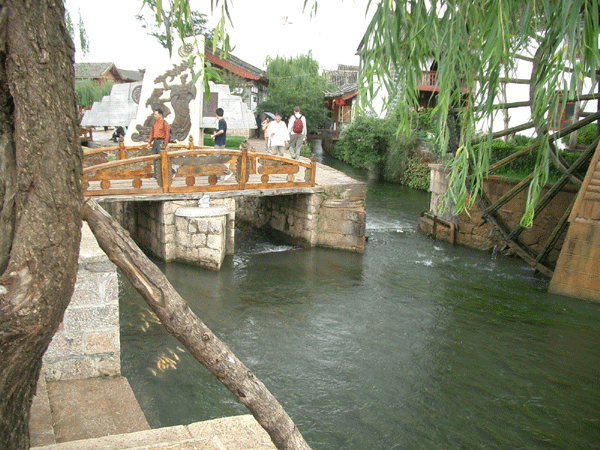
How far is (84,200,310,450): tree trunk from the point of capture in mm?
2152

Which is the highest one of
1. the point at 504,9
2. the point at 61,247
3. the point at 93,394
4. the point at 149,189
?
the point at 504,9

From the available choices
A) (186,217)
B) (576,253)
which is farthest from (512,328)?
(186,217)

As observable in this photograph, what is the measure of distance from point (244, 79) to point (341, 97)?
5.95 m

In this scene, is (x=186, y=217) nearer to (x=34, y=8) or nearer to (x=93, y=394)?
(x=93, y=394)

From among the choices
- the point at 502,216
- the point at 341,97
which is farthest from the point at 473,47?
the point at 341,97

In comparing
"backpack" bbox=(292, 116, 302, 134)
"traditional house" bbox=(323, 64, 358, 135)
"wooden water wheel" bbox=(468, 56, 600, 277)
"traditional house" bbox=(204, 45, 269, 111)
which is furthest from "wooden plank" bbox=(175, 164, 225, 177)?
"traditional house" bbox=(323, 64, 358, 135)

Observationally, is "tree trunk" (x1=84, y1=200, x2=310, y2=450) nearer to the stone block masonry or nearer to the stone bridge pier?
the stone bridge pier

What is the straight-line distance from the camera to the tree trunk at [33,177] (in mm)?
Answer: 1641

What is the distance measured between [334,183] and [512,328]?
460 cm

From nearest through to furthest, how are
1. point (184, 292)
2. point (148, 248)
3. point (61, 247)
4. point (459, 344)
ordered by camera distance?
point (61, 247)
point (459, 344)
point (184, 292)
point (148, 248)

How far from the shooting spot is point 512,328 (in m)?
6.93

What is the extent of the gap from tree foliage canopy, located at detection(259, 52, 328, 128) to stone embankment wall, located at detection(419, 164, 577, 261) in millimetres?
14772

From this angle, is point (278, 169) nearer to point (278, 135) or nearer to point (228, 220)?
point (228, 220)

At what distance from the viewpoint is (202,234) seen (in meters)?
8.70
